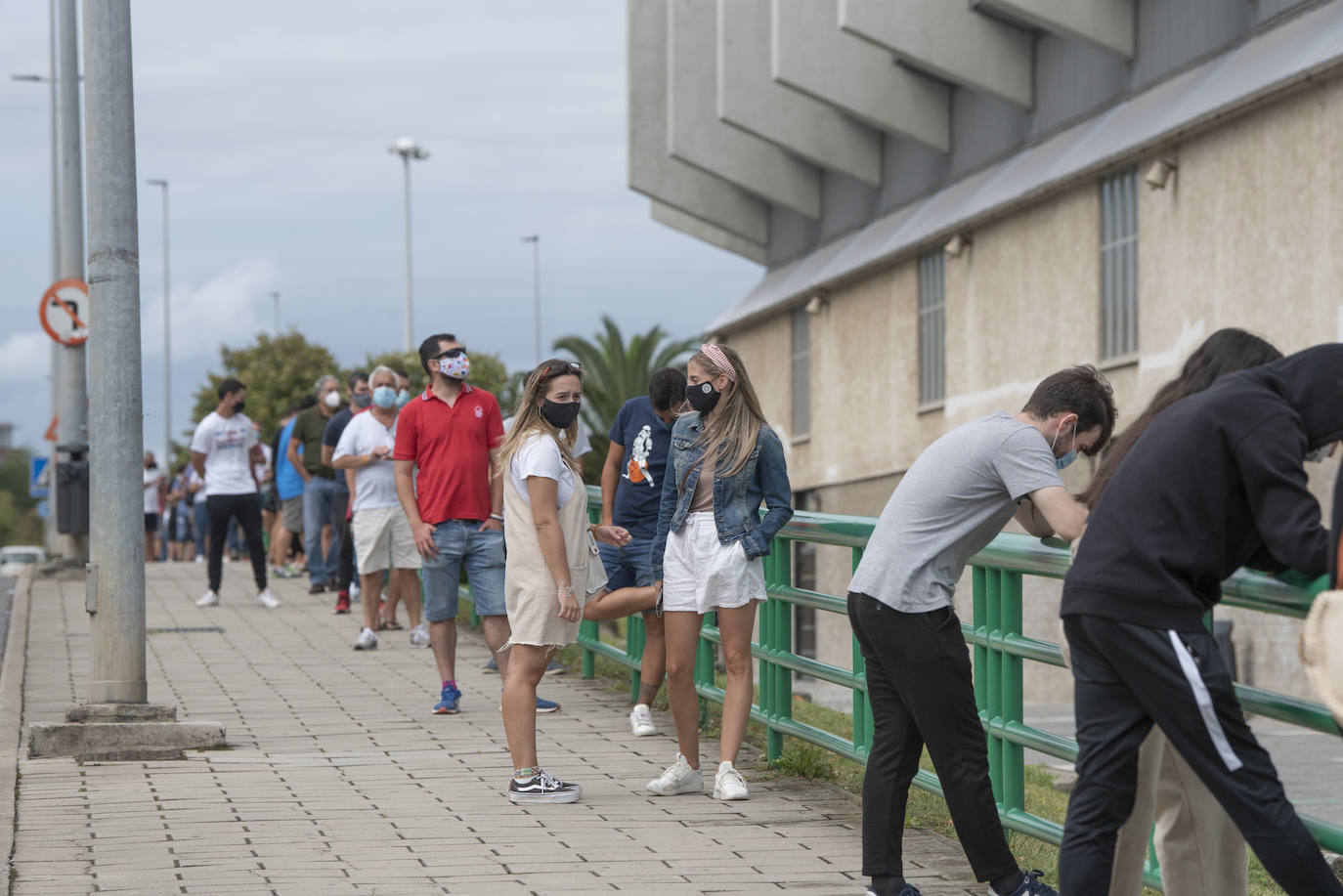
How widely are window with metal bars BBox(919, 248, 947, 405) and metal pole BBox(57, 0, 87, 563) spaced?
466 inches

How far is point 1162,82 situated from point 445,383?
44.7 feet

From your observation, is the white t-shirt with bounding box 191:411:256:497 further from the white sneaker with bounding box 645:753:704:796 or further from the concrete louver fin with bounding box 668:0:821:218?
the concrete louver fin with bounding box 668:0:821:218

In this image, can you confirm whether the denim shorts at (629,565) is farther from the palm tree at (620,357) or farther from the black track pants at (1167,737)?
the palm tree at (620,357)

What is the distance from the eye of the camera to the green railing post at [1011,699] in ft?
19.6

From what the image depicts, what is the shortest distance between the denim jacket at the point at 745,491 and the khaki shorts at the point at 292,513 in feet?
34.4

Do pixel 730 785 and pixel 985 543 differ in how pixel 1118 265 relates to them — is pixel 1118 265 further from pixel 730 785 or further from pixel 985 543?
pixel 985 543

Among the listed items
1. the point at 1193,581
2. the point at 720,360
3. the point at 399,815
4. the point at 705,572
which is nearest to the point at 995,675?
the point at 705,572

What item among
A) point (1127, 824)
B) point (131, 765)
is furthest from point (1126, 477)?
point (131, 765)

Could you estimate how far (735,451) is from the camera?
7156mm

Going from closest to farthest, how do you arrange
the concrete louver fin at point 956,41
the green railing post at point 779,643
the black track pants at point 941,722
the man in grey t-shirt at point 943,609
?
1. the man in grey t-shirt at point 943,609
2. the black track pants at point 941,722
3. the green railing post at point 779,643
4. the concrete louver fin at point 956,41

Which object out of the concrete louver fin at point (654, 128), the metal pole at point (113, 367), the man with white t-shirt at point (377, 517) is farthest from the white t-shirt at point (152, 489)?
the metal pole at point (113, 367)

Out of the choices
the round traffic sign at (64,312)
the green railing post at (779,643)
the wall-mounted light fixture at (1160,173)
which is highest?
the wall-mounted light fixture at (1160,173)

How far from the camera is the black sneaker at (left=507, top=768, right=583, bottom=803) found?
23.4 ft

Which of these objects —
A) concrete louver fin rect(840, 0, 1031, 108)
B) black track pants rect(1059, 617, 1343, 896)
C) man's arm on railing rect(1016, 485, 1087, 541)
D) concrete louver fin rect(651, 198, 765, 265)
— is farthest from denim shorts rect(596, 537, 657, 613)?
concrete louver fin rect(651, 198, 765, 265)
